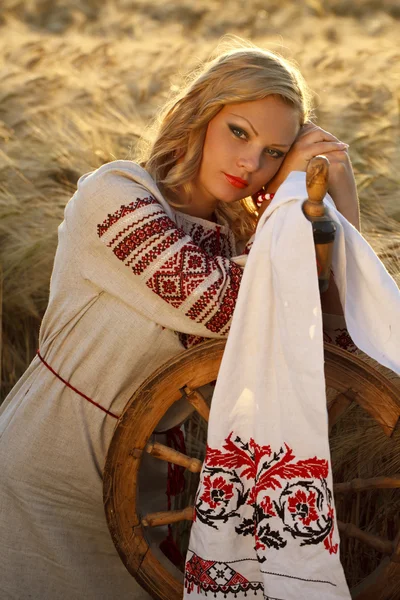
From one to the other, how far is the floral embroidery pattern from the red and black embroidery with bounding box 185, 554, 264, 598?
43 cm

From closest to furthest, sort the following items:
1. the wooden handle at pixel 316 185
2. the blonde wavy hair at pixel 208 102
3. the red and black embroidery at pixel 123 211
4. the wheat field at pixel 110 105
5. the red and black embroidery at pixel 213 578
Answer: the wooden handle at pixel 316 185, the red and black embroidery at pixel 213 578, the red and black embroidery at pixel 123 211, the blonde wavy hair at pixel 208 102, the wheat field at pixel 110 105

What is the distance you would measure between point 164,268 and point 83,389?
1.14 ft

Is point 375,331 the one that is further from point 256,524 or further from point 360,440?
Result: point 360,440

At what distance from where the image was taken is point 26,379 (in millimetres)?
1877

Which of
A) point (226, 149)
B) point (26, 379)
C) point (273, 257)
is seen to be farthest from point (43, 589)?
point (226, 149)

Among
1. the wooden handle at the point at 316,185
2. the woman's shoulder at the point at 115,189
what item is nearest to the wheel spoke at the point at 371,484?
the wooden handle at the point at 316,185

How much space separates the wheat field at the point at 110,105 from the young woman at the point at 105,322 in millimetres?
348

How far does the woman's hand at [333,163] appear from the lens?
5.82ft

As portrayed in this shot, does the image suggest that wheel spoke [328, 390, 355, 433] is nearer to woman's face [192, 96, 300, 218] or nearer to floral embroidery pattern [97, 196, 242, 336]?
floral embroidery pattern [97, 196, 242, 336]

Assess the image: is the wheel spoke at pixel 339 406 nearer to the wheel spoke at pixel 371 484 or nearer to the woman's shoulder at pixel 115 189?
the wheel spoke at pixel 371 484

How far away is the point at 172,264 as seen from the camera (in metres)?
1.58

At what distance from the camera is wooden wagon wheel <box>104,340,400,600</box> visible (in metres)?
1.54

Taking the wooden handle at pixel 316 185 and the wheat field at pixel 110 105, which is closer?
the wooden handle at pixel 316 185

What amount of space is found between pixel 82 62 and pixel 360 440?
325 centimetres
